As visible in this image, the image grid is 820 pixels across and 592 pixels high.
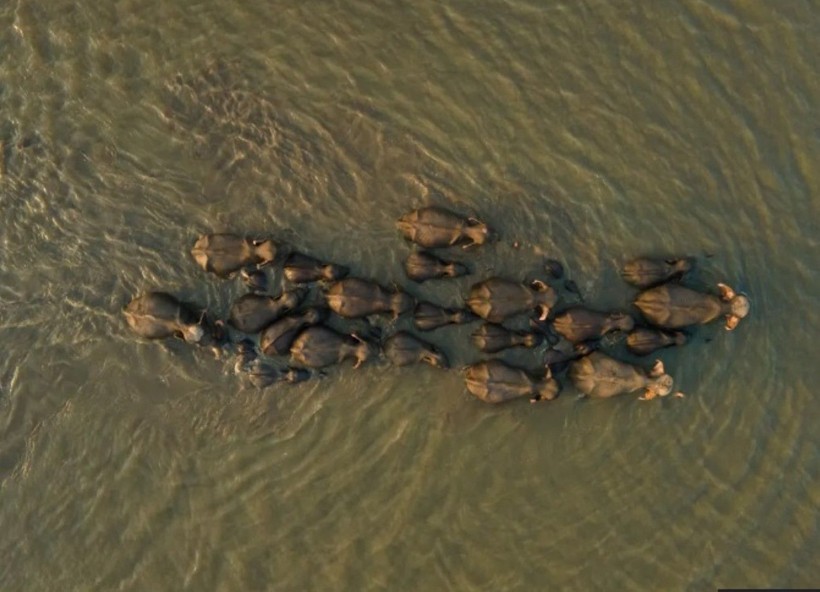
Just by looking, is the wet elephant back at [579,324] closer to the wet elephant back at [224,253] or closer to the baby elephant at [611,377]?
the baby elephant at [611,377]

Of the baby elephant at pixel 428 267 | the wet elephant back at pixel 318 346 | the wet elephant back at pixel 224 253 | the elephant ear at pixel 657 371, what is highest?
the wet elephant back at pixel 224 253

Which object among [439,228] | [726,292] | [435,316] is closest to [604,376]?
[726,292]

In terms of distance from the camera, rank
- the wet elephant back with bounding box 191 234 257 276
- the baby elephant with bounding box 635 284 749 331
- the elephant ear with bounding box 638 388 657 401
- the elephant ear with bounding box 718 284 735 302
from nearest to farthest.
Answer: the wet elephant back with bounding box 191 234 257 276
the baby elephant with bounding box 635 284 749 331
the elephant ear with bounding box 638 388 657 401
the elephant ear with bounding box 718 284 735 302

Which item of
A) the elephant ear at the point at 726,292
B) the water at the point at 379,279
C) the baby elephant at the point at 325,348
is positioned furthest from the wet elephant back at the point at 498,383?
the elephant ear at the point at 726,292

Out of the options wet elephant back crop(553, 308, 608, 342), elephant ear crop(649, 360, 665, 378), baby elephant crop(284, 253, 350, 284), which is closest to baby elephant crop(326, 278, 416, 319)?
baby elephant crop(284, 253, 350, 284)

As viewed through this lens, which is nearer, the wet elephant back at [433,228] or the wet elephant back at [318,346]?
the wet elephant back at [318,346]

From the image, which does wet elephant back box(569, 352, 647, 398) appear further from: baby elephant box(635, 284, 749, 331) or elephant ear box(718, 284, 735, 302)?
elephant ear box(718, 284, 735, 302)
